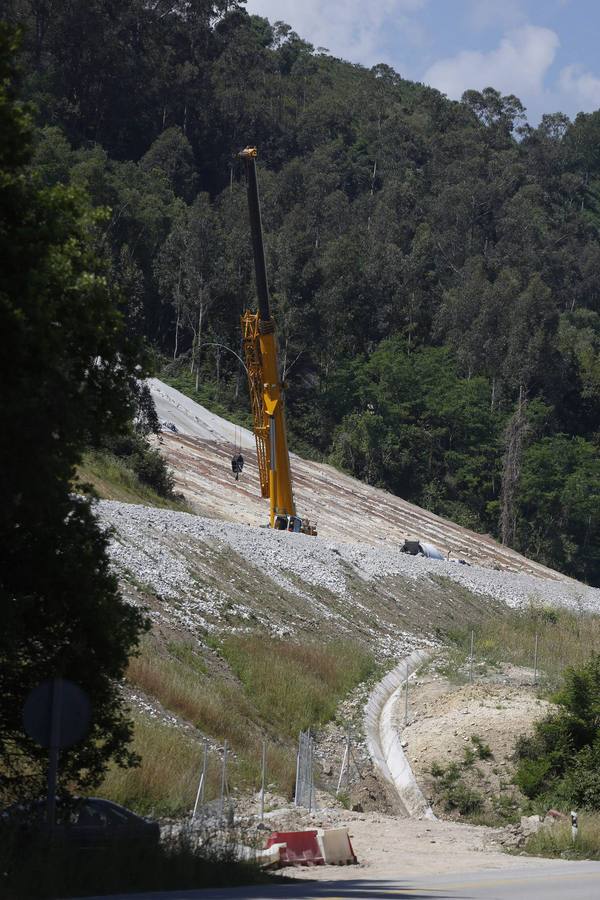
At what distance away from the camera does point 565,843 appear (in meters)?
19.4

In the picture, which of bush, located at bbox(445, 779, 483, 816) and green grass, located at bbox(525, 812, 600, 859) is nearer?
green grass, located at bbox(525, 812, 600, 859)

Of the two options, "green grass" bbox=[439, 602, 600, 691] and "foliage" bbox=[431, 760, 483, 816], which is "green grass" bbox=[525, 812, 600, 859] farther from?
"green grass" bbox=[439, 602, 600, 691]

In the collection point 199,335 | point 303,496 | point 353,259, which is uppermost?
point 353,259

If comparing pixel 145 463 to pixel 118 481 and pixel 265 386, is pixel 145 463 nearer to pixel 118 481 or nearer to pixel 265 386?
pixel 118 481

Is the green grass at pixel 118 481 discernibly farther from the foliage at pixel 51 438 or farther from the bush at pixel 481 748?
the foliage at pixel 51 438

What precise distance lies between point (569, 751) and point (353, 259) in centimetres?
8056

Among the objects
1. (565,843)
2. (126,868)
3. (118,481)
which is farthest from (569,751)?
(118,481)

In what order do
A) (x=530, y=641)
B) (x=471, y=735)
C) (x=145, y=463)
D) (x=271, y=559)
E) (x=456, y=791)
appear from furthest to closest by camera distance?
(x=145, y=463), (x=530, y=641), (x=271, y=559), (x=471, y=735), (x=456, y=791)

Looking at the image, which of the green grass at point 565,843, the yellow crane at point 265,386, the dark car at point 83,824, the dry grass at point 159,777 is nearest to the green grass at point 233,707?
the dry grass at point 159,777

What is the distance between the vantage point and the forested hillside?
318 feet

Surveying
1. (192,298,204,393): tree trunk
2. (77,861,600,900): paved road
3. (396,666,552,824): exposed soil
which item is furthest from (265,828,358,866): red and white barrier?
(192,298,204,393): tree trunk

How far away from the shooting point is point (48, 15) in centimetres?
12294

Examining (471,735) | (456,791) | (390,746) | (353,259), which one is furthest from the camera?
(353,259)

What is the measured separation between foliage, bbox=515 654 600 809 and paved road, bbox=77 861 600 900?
273 inches
